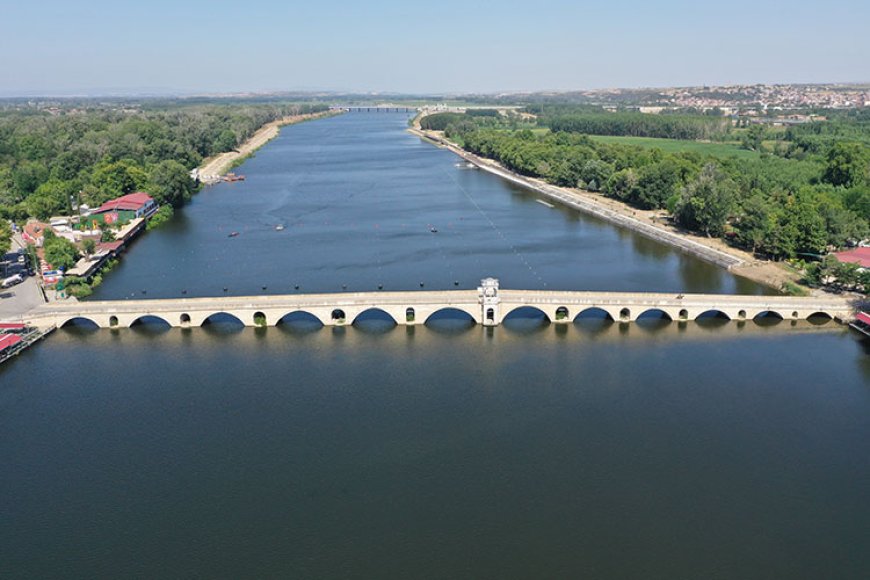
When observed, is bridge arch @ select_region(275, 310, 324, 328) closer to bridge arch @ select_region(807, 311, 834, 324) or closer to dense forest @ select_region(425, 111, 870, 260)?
bridge arch @ select_region(807, 311, 834, 324)

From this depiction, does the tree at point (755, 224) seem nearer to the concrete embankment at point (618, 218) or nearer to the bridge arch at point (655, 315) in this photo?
the concrete embankment at point (618, 218)

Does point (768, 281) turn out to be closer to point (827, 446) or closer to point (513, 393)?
point (827, 446)

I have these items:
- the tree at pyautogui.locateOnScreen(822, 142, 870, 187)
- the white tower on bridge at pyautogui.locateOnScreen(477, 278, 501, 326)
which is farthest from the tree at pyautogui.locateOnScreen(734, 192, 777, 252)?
the white tower on bridge at pyautogui.locateOnScreen(477, 278, 501, 326)

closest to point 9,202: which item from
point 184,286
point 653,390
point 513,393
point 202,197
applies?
point 202,197

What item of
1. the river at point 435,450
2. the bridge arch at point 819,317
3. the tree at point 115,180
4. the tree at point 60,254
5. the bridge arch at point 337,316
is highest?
the tree at point 115,180

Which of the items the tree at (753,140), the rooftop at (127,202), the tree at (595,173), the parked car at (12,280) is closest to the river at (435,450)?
the parked car at (12,280)

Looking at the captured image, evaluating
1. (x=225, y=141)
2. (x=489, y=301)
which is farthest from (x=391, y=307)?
(x=225, y=141)
